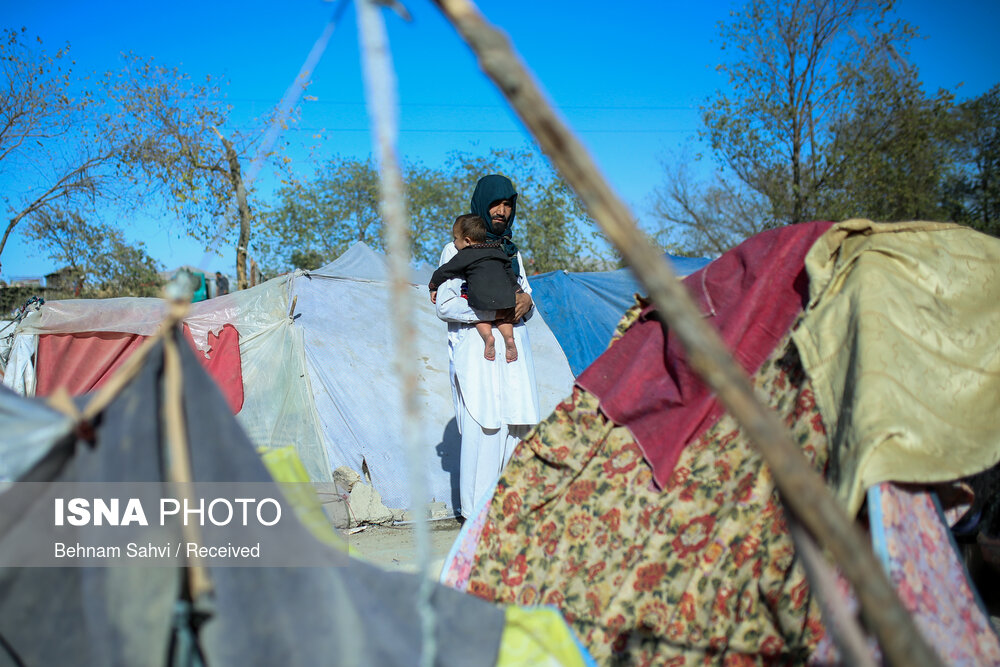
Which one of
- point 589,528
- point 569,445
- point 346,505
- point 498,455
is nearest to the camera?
point 589,528

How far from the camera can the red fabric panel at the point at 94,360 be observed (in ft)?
18.1

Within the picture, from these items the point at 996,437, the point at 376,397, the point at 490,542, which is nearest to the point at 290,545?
the point at 490,542

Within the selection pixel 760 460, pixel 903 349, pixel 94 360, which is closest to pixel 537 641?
pixel 760 460

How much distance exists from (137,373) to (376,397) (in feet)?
14.3

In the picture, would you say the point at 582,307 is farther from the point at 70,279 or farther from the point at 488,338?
the point at 70,279

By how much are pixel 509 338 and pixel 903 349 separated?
2.26 m

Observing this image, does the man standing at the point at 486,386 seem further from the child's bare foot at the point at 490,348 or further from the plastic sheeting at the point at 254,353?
the plastic sheeting at the point at 254,353

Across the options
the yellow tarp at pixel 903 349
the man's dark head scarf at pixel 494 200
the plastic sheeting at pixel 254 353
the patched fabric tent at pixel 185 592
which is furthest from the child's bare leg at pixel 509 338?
the patched fabric tent at pixel 185 592

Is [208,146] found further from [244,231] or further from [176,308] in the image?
[176,308]

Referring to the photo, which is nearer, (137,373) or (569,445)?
(137,373)

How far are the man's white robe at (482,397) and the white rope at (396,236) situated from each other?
8.28ft

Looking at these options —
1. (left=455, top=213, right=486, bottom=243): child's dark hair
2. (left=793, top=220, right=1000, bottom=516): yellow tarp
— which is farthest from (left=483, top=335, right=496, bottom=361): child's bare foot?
(left=793, top=220, right=1000, bottom=516): yellow tarp

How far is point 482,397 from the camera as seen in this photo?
4.06 m

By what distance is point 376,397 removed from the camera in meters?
5.81
